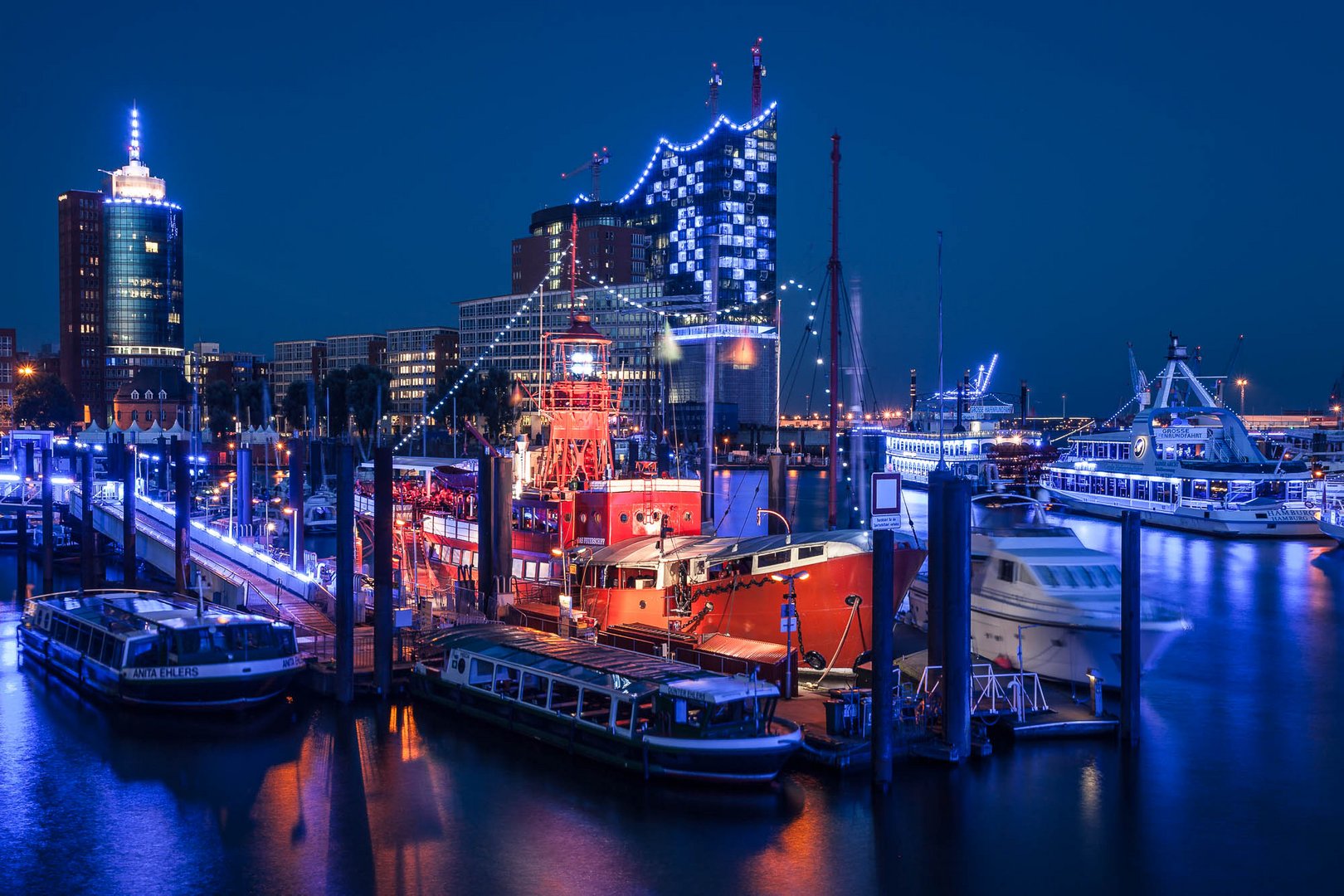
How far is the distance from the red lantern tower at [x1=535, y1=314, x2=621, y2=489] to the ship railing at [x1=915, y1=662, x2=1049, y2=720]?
49.5ft

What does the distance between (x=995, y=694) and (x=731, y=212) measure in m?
178

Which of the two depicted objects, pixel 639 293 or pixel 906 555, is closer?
pixel 906 555

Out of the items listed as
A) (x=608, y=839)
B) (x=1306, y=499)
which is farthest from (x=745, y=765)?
(x=1306, y=499)

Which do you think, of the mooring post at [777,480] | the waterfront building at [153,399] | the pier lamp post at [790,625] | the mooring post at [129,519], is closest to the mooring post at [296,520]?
the mooring post at [129,519]

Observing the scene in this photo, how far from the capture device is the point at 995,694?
73.3 ft

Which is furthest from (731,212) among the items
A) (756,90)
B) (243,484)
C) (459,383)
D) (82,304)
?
(243,484)

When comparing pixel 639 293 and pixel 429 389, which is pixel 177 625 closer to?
pixel 639 293

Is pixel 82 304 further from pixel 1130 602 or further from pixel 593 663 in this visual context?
pixel 1130 602

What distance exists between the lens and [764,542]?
26.3 meters

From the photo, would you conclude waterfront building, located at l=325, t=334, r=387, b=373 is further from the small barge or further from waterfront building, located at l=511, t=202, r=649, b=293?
the small barge

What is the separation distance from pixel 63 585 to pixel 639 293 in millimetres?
103887

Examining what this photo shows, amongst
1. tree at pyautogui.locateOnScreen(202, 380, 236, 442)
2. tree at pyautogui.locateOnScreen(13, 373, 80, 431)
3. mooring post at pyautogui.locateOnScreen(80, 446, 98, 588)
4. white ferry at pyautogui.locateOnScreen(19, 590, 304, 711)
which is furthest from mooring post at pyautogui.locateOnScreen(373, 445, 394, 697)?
tree at pyautogui.locateOnScreen(13, 373, 80, 431)

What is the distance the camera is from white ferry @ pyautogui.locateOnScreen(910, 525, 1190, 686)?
2498 centimetres

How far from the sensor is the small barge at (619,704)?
19.0 m
